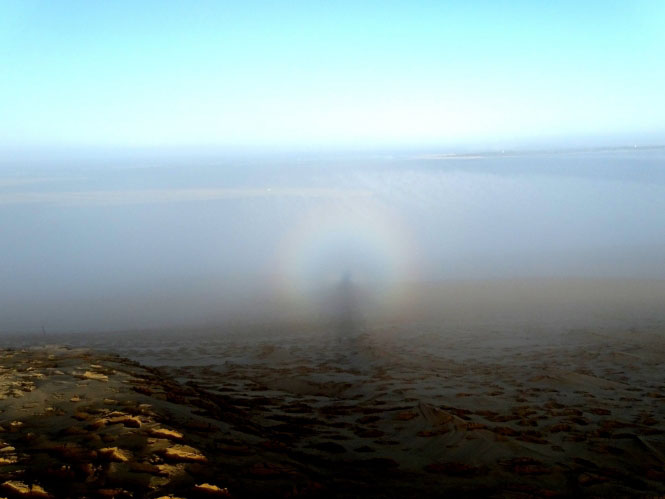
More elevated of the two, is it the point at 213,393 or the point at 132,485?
the point at 132,485

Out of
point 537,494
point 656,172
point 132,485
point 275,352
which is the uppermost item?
point 656,172

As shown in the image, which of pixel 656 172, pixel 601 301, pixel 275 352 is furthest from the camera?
pixel 656 172

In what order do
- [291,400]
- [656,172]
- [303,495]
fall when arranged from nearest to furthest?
[303,495]
[291,400]
[656,172]

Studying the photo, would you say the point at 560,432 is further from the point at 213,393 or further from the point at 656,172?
the point at 656,172

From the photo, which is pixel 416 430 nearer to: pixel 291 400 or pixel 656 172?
pixel 291 400

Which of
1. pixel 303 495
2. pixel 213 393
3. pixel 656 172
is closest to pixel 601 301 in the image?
pixel 213 393

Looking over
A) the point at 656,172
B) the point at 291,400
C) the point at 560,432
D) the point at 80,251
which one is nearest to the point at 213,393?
the point at 291,400

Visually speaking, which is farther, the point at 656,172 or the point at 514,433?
the point at 656,172
